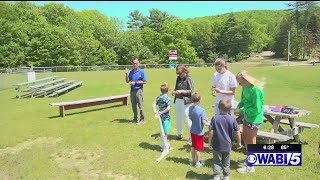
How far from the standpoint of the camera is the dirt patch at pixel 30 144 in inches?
312

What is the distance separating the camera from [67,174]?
6.30 m

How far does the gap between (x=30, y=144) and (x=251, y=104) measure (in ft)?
18.2

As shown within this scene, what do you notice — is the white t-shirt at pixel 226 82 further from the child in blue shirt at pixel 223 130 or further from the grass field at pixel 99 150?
the child in blue shirt at pixel 223 130

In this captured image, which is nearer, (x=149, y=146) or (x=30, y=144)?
(x=149, y=146)

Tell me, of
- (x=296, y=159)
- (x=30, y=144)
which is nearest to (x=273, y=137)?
(x=296, y=159)

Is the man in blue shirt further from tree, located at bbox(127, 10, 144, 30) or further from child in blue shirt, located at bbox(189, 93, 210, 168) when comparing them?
tree, located at bbox(127, 10, 144, 30)

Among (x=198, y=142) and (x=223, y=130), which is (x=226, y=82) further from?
(x=223, y=130)

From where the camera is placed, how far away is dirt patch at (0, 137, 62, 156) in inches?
312

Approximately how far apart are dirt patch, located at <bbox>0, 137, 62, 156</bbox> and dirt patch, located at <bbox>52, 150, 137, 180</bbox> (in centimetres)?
105

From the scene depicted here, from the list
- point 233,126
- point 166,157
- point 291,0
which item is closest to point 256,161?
point 233,126

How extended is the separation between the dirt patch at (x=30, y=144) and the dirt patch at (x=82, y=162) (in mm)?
1049

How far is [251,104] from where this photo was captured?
5.93m

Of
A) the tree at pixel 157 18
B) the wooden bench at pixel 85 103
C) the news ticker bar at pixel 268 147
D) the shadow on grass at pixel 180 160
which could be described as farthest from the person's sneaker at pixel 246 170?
the tree at pixel 157 18

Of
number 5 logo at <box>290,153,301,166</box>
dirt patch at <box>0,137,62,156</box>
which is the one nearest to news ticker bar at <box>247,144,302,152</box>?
number 5 logo at <box>290,153,301,166</box>
